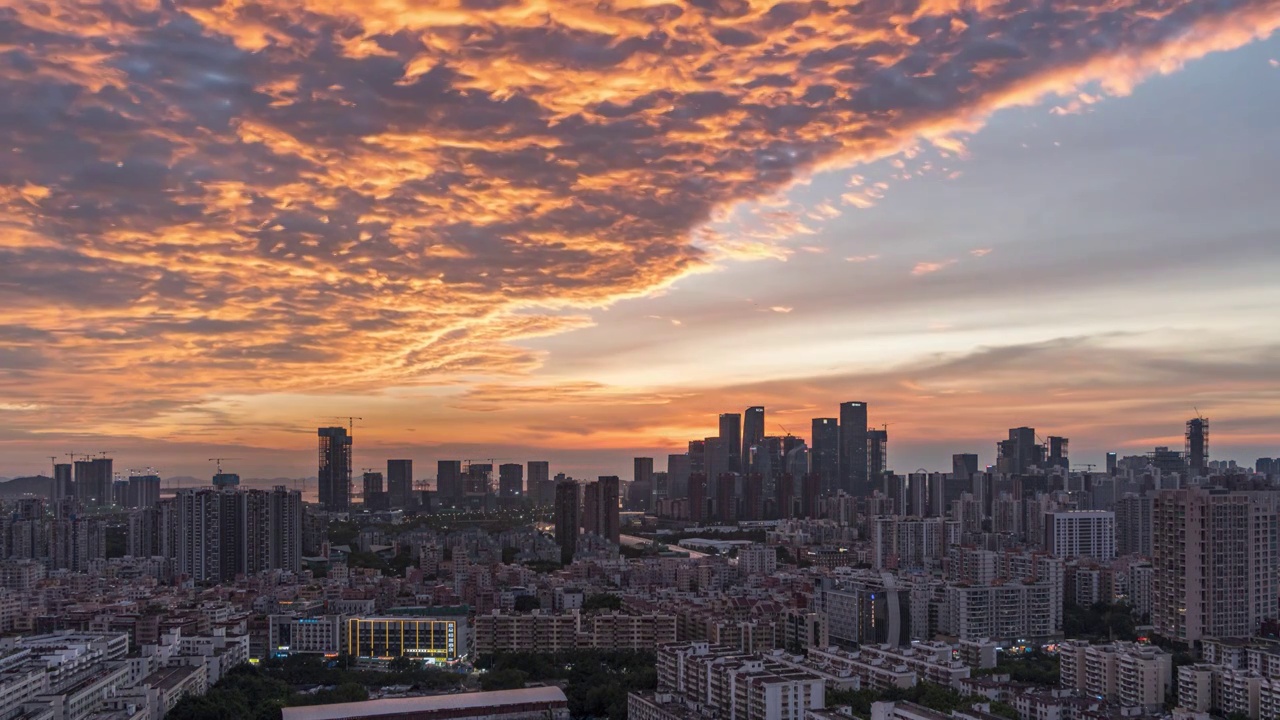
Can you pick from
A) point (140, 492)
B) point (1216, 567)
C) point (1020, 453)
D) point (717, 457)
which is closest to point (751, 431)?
point (717, 457)

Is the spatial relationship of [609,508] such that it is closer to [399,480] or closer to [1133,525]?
[1133,525]

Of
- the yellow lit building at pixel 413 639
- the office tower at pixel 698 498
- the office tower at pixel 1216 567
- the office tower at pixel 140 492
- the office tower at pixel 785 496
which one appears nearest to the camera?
the office tower at pixel 1216 567

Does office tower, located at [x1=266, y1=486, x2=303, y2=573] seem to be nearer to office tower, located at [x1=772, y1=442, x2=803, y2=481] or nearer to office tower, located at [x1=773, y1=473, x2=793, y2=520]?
office tower, located at [x1=773, y1=473, x2=793, y2=520]

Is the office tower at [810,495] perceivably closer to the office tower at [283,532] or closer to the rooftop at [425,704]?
the office tower at [283,532]

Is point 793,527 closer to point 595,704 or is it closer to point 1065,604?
point 1065,604

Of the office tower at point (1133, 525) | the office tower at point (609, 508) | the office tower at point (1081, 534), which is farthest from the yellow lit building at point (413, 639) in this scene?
the office tower at point (609, 508)

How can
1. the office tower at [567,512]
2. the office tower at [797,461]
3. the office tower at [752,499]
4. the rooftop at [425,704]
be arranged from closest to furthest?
the rooftop at [425,704] → the office tower at [567,512] → the office tower at [752,499] → the office tower at [797,461]

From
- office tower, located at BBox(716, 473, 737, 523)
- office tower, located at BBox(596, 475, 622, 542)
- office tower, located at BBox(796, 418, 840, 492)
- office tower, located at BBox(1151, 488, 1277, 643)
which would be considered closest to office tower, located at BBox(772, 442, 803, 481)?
office tower, located at BBox(796, 418, 840, 492)
